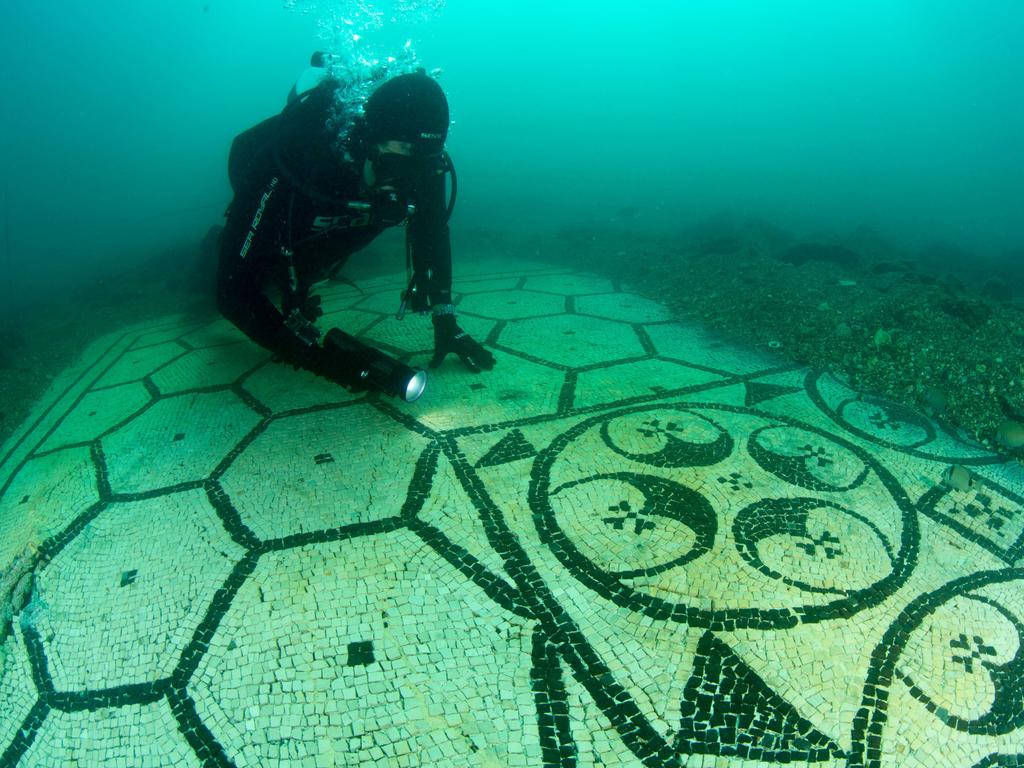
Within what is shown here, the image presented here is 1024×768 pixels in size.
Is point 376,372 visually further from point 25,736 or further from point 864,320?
point 864,320

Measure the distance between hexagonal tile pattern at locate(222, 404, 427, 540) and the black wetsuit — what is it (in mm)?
441

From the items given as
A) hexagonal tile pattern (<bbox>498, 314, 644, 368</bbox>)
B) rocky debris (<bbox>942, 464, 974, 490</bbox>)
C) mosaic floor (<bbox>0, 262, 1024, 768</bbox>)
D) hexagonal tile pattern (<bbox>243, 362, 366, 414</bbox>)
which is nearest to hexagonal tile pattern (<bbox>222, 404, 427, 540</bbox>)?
mosaic floor (<bbox>0, 262, 1024, 768</bbox>)

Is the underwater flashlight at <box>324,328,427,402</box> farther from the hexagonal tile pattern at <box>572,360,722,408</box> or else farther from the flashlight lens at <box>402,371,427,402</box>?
the hexagonal tile pattern at <box>572,360,722,408</box>

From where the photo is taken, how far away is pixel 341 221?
3.51 meters

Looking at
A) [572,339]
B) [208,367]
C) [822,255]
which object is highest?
[822,255]

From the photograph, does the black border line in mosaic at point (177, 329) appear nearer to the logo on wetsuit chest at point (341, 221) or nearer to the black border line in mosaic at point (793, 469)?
the logo on wetsuit chest at point (341, 221)

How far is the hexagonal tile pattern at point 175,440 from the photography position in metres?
3.09

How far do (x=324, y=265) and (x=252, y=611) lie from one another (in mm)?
2612

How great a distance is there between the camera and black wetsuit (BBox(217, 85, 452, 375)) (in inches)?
125

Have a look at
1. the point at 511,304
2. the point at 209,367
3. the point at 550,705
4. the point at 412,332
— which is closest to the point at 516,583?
the point at 550,705

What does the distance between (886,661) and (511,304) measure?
479 cm

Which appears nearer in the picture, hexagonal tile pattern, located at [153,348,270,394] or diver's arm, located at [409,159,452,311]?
diver's arm, located at [409,159,452,311]

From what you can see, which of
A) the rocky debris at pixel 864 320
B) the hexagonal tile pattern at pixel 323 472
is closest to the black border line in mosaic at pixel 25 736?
the hexagonal tile pattern at pixel 323 472

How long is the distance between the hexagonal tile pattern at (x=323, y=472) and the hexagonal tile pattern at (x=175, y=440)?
0.24 meters
